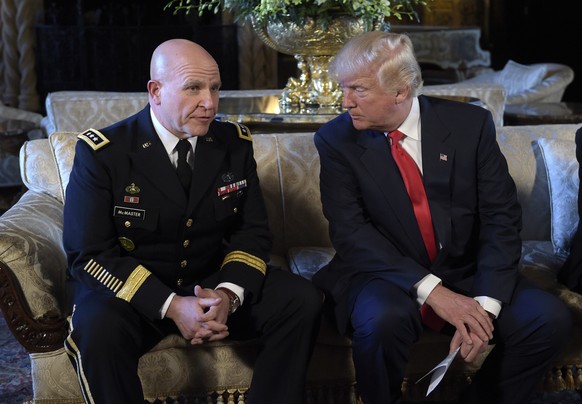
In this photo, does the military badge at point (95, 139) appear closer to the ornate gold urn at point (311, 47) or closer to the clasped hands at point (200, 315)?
the clasped hands at point (200, 315)

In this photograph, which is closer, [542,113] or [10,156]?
[542,113]

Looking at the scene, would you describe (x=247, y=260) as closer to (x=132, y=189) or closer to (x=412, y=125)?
(x=132, y=189)

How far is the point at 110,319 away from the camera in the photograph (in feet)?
7.72

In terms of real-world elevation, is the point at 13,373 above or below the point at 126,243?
below

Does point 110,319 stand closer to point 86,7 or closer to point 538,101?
point 538,101

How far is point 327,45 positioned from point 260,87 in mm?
5351

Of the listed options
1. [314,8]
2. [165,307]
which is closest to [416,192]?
[165,307]

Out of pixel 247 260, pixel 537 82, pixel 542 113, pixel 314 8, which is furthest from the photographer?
pixel 537 82

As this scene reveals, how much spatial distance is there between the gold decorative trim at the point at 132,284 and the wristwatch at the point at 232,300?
22 cm

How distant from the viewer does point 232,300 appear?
2.49 metres

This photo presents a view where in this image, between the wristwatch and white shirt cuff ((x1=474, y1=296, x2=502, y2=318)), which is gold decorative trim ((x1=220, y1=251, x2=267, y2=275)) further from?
white shirt cuff ((x1=474, y1=296, x2=502, y2=318))

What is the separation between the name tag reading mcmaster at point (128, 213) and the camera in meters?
2.50

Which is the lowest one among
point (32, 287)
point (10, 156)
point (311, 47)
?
point (10, 156)

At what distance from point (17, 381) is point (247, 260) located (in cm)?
115
